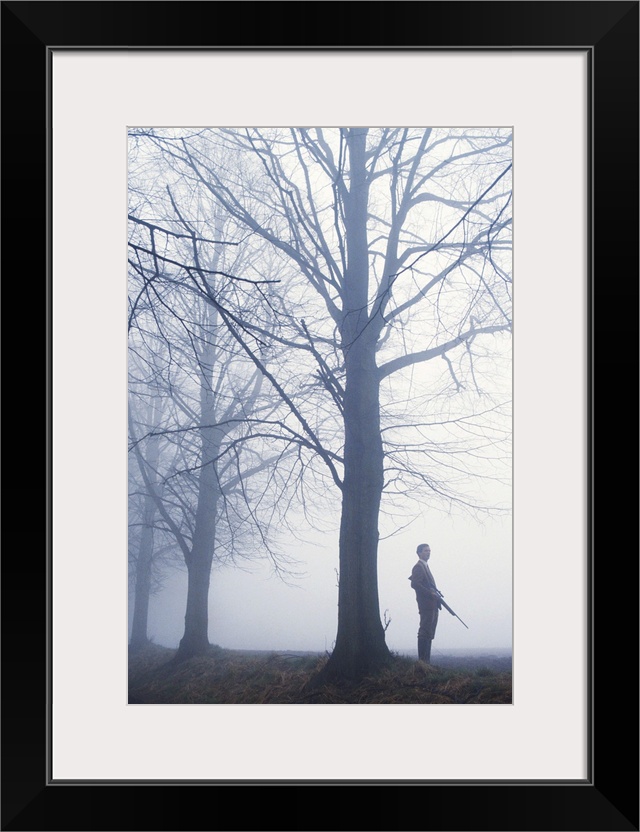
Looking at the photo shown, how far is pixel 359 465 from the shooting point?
239cm

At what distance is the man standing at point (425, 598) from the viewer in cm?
230

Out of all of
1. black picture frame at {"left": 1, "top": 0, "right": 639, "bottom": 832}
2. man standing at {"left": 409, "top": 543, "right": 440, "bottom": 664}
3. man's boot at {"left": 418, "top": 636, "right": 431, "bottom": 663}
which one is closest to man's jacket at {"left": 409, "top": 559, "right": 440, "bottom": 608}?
man standing at {"left": 409, "top": 543, "right": 440, "bottom": 664}

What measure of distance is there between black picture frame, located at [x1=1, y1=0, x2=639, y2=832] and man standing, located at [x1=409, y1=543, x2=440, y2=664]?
0.44 m

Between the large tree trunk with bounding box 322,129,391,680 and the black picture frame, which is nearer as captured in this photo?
the black picture frame

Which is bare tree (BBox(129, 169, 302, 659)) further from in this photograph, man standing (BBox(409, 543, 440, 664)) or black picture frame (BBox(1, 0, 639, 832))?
man standing (BBox(409, 543, 440, 664))

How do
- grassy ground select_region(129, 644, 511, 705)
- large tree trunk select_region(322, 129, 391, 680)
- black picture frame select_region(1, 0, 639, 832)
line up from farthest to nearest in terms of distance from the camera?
large tree trunk select_region(322, 129, 391, 680), grassy ground select_region(129, 644, 511, 705), black picture frame select_region(1, 0, 639, 832)

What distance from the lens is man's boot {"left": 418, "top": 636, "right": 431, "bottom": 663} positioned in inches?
89.7

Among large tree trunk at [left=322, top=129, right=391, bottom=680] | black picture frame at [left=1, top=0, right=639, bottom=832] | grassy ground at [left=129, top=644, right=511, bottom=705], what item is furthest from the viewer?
large tree trunk at [left=322, top=129, right=391, bottom=680]

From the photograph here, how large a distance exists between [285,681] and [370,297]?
1.52m

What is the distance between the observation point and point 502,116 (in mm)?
2084

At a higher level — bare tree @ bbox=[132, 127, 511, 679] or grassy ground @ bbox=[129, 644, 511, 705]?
bare tree @ bbox=[132, 127, 511, 679]
